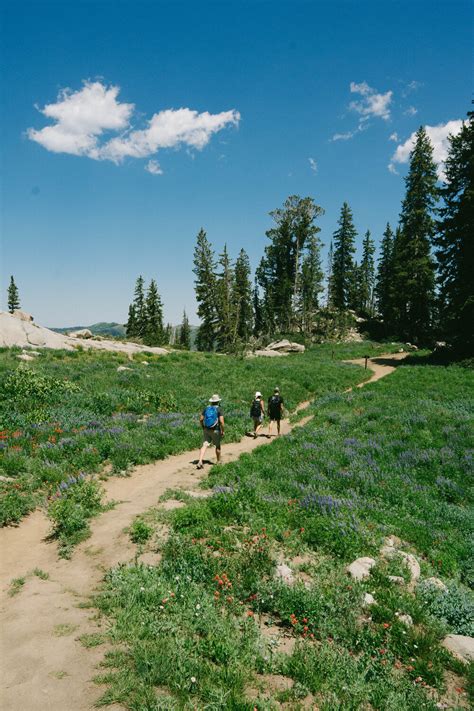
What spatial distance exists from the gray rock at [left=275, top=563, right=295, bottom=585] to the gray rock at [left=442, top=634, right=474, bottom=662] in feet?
7.91

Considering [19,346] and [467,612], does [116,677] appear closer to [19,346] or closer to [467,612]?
[467,612]

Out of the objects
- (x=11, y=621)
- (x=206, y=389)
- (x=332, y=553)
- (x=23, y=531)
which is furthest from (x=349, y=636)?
(x=206, y=389)

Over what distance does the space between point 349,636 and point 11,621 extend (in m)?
4.98

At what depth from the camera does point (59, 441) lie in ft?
42.3

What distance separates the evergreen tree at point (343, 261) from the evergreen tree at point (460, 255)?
131ft

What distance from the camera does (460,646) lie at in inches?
209

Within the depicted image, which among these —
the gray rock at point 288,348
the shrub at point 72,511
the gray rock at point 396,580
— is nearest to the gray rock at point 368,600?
the gray rock at point 396,580

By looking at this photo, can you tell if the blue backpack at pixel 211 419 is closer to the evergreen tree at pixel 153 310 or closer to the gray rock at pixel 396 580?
the gray rock at pixel 396 580

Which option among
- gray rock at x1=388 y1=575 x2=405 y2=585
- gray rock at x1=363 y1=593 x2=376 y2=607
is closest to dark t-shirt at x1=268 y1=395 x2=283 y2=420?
gray rock at x1=388 y1=575 x2=405 y2=585

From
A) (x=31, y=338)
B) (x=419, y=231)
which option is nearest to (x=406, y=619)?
(x=31, y=338)

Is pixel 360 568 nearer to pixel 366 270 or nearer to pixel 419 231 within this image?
pixel 419 231

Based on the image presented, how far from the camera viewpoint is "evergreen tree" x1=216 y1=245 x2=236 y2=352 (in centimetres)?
6194

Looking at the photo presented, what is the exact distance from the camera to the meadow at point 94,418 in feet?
31.6

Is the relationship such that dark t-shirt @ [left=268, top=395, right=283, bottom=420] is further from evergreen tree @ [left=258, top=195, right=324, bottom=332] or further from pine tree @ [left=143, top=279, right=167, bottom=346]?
pine tree @ [left=143, top=279, right=167, bottom=346]
